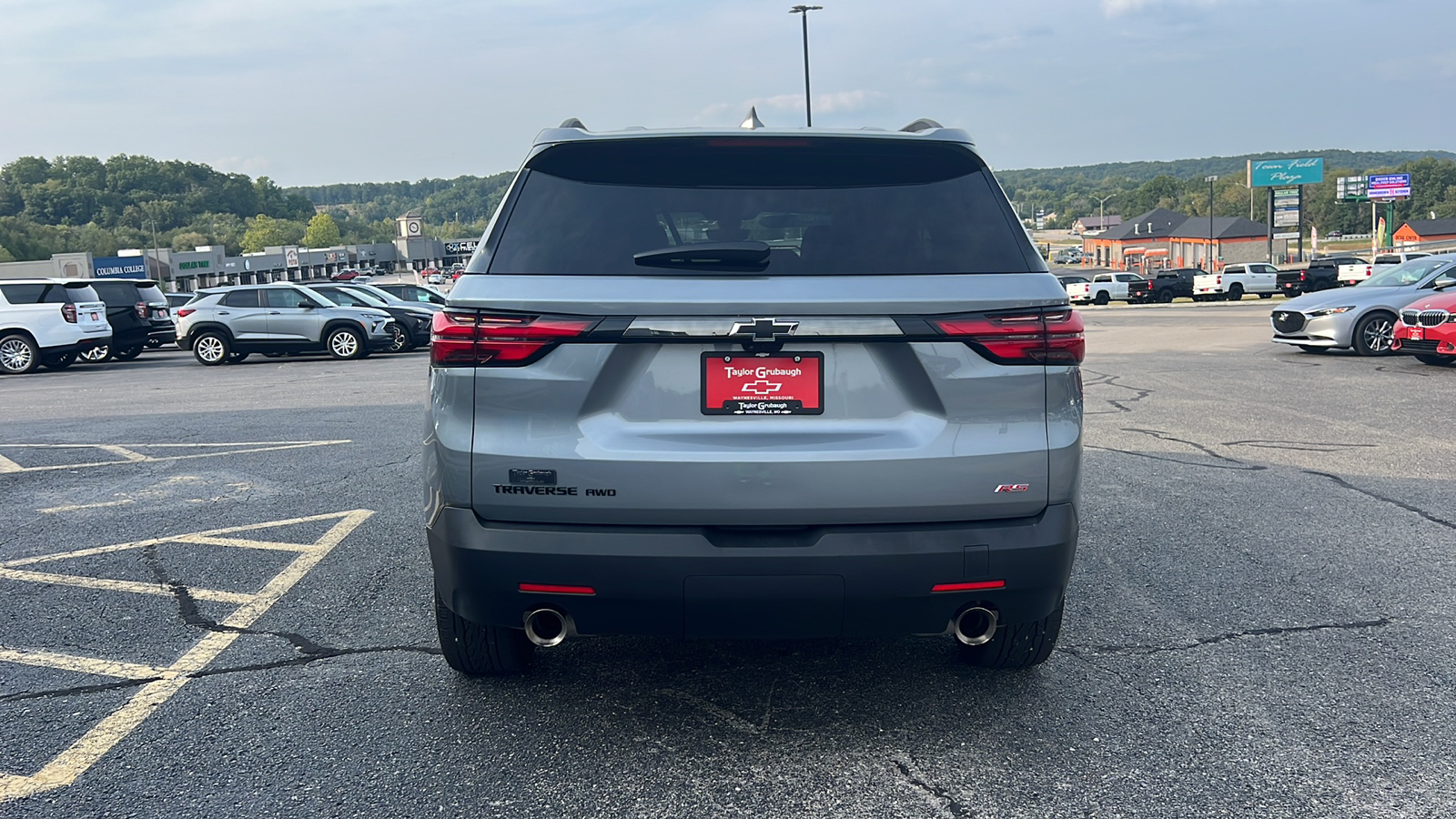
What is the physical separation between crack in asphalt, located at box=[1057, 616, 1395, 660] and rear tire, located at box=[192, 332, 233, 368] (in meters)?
20.0

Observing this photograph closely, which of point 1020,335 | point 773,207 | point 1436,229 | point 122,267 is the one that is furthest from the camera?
point 1436,229

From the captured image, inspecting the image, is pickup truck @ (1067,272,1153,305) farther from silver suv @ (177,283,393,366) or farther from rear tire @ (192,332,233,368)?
rear tire @ (192,332,233,368)

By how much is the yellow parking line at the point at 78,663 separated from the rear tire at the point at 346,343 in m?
17.1

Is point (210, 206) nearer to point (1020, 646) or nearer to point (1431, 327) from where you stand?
point (1431, 327)

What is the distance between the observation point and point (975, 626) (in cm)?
326

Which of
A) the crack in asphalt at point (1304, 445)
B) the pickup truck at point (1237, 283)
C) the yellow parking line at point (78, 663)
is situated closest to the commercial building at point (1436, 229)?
the pickup truck at point (1237, 283)

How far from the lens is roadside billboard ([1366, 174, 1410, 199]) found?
9669 centimetres

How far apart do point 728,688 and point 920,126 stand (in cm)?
206

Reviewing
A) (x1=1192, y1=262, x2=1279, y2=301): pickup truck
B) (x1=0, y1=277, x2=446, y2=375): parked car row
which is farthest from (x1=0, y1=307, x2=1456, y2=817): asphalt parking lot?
(x1=1192, y1=262, x2=1279, y2=301): pickup truck

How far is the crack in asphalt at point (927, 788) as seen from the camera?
2900mm

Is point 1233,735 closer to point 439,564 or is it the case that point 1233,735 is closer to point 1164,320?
point 439,564

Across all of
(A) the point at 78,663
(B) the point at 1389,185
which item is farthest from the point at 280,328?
(B) the point at 1389,185

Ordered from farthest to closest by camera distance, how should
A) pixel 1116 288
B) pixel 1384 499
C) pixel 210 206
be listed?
pixel 210 206
pixel 1116 288
pixel 1384 499

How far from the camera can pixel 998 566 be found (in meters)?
3.02
